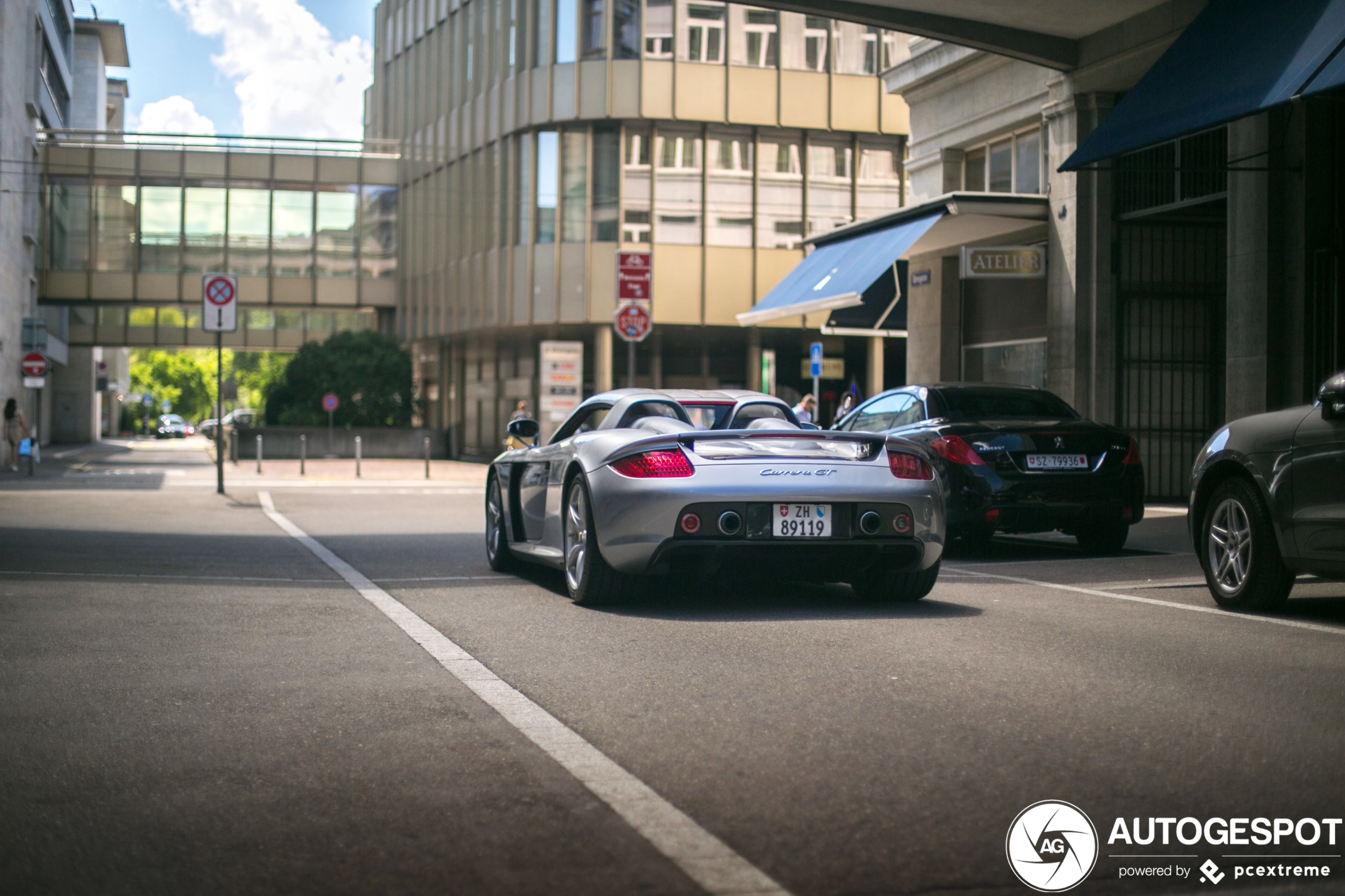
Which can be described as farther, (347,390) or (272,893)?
(347,390)

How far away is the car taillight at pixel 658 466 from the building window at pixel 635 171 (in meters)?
31.5

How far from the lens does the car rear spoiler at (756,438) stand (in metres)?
7.62

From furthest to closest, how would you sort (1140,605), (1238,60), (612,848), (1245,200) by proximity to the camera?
(1245,200) < (1238,60) < (1140,605) < (612,848)

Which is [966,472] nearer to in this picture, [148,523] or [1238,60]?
[1238,60]

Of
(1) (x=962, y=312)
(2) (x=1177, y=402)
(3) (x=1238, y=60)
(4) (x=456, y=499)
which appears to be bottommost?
(4) (x=456, y=499)

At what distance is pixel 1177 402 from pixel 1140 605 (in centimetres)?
1132

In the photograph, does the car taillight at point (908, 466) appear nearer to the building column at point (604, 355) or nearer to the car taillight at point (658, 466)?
the car taillight at point (658, 466)

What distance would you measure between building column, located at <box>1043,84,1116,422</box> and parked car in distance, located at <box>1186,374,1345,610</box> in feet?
34.9

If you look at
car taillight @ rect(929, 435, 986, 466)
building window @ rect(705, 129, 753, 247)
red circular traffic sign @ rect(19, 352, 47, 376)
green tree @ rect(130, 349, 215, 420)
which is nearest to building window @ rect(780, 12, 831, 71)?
building window @ rect(705, 129, 753, 247)

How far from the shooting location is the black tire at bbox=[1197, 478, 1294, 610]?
24.4 ft

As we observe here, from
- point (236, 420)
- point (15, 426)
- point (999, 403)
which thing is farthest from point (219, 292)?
point (236, 420)

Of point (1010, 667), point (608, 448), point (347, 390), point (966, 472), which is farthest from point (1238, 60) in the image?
point (347, 390)

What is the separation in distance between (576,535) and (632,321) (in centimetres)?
1172

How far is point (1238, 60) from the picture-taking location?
13.1m
